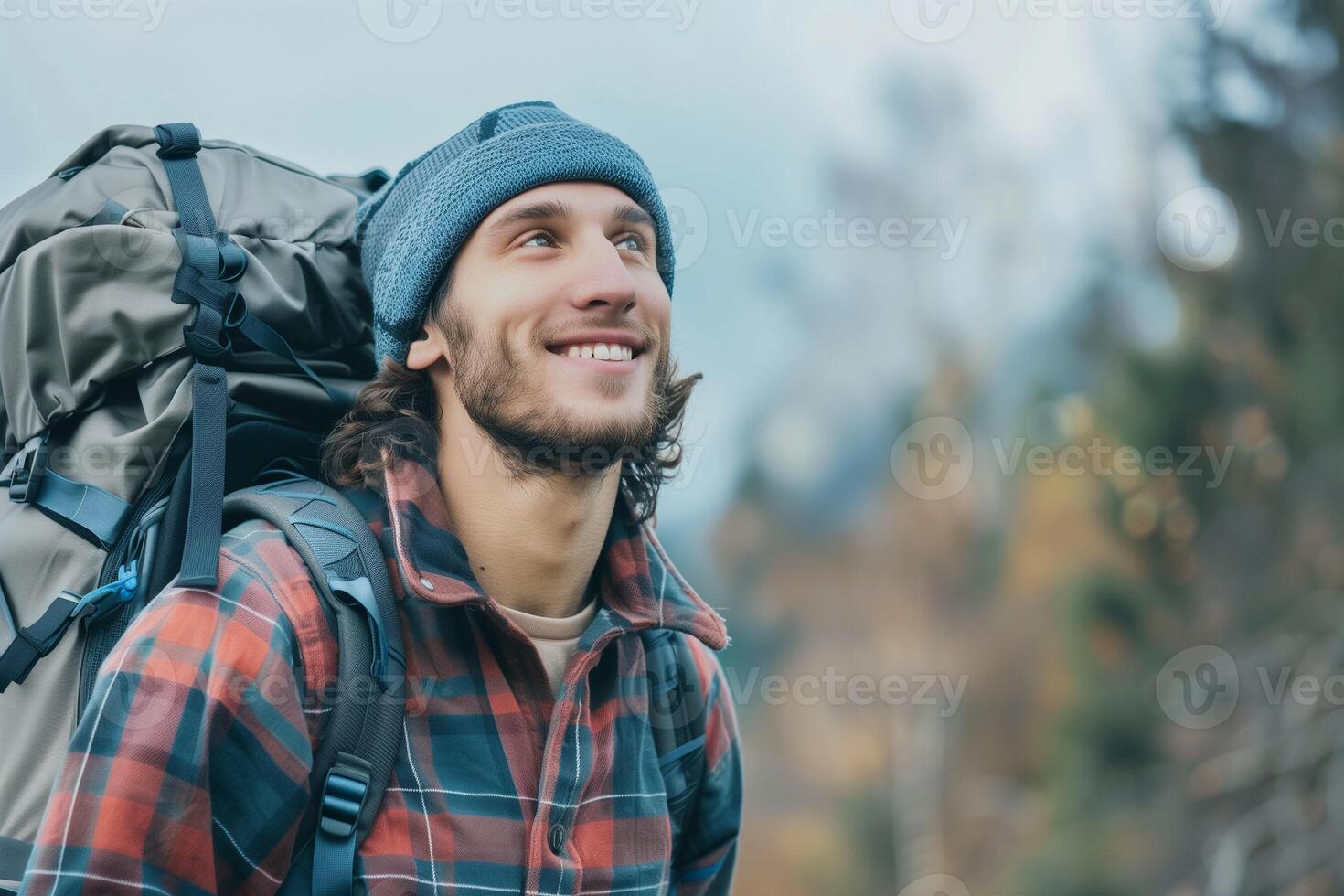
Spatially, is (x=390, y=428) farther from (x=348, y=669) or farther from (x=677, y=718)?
(x=677, y=718)

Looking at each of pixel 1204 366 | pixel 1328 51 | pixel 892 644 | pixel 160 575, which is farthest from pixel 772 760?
pixel 160 575

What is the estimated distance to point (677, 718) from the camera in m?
1.99

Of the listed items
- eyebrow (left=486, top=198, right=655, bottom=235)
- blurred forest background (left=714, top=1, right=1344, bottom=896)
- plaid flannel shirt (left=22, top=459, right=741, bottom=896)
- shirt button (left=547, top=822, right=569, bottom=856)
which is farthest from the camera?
blurred forest background (left=714, top=1, right=1344, bottom=896)

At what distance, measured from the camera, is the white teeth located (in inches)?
72.5

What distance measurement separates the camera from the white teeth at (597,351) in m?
1.84

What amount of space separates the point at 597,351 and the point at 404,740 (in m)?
0.63

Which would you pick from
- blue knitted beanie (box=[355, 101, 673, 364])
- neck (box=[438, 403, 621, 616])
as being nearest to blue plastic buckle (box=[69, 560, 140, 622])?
neck (box=[438, 403, 621, 616])

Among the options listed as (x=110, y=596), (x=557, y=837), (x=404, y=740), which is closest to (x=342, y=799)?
(x=404, y=740)

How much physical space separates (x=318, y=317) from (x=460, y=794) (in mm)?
817

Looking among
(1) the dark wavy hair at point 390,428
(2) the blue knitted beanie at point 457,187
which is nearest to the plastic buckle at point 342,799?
(1) the dark wavy hair at point 390,428

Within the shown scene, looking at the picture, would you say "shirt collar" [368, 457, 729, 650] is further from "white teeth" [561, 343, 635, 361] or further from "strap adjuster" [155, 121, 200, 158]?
"strap adjuster" [155, 121, 200, 158]

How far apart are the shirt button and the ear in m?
0.74

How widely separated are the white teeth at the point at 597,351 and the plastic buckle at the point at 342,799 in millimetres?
668

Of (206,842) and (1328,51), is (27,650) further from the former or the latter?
(1328,51)
